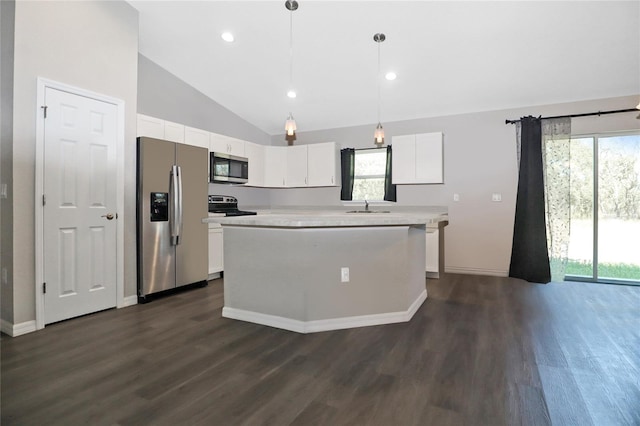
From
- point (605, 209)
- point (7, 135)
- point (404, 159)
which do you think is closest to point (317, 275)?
point (7, 135)

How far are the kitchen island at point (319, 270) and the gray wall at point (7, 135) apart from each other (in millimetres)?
1579

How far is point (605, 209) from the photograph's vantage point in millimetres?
4406

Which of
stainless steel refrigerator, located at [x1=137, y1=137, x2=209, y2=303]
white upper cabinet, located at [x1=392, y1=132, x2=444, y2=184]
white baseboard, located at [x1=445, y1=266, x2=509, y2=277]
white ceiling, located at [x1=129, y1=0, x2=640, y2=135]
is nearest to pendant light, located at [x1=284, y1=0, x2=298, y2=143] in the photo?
white ceiling, located at [x1=129, y1=0, x2=640, y2=135]

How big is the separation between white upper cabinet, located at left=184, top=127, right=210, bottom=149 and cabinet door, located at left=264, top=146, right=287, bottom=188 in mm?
1338

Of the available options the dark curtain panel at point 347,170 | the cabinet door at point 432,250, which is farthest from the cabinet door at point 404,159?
the cabinet door at point 432,250

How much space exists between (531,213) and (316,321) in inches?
136

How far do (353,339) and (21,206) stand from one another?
9.38 ft

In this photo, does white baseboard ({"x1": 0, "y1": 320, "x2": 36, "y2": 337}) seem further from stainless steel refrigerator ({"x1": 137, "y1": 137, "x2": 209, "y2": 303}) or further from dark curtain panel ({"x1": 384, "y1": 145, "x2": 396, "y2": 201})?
dark curtain panel ({"x1": 384, "y1": 145, "x2": 396, "y2": 201})

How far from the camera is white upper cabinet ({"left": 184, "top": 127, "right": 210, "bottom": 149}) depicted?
175 inches

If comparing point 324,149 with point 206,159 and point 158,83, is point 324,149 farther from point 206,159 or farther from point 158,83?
point 158,83

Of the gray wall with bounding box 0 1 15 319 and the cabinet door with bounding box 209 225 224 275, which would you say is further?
the cabinet door with bounding box 209 225 224 275

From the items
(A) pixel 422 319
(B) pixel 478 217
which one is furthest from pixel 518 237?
(A) pixel 422 319

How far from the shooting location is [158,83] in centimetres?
438

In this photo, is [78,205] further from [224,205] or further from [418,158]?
[418,158]
